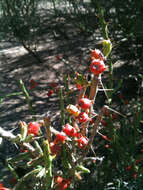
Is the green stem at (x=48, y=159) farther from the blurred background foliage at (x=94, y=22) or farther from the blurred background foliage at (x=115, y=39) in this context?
the blurred background foliage at (x=94, y=22)

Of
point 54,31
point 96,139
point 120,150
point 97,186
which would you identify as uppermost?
point 54,31

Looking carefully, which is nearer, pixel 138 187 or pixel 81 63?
pixel 138 187

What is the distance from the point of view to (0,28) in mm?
5281

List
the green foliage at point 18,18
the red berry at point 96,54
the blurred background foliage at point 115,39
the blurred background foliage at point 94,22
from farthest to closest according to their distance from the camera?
the green foliage at point 18,18, the blurred background foliage at point 94,22, the blurred background foliage at point 115,39, the red berry at point 96,54

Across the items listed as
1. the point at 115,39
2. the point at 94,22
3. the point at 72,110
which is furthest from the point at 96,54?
the point at 94,22

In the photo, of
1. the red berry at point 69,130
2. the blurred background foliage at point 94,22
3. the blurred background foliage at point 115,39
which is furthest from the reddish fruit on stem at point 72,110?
the blurred background foliage at point 94,22

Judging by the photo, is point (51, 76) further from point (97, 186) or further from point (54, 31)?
point (97, 186)

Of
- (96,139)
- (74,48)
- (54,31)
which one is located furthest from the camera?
(54,31)

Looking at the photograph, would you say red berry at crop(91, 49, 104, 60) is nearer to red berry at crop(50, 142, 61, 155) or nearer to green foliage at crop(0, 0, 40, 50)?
red berry at crop(50, 142, 61, 155)

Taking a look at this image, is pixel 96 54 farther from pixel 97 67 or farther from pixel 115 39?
pixel 115 39

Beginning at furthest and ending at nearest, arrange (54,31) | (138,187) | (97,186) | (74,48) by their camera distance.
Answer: (54,31)
(74,48)
(97,186)
(138,187)

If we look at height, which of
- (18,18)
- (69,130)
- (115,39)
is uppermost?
(18,18)

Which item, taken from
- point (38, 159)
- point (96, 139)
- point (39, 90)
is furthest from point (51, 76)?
point (38, 159)

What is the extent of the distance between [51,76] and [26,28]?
1.35 metres
